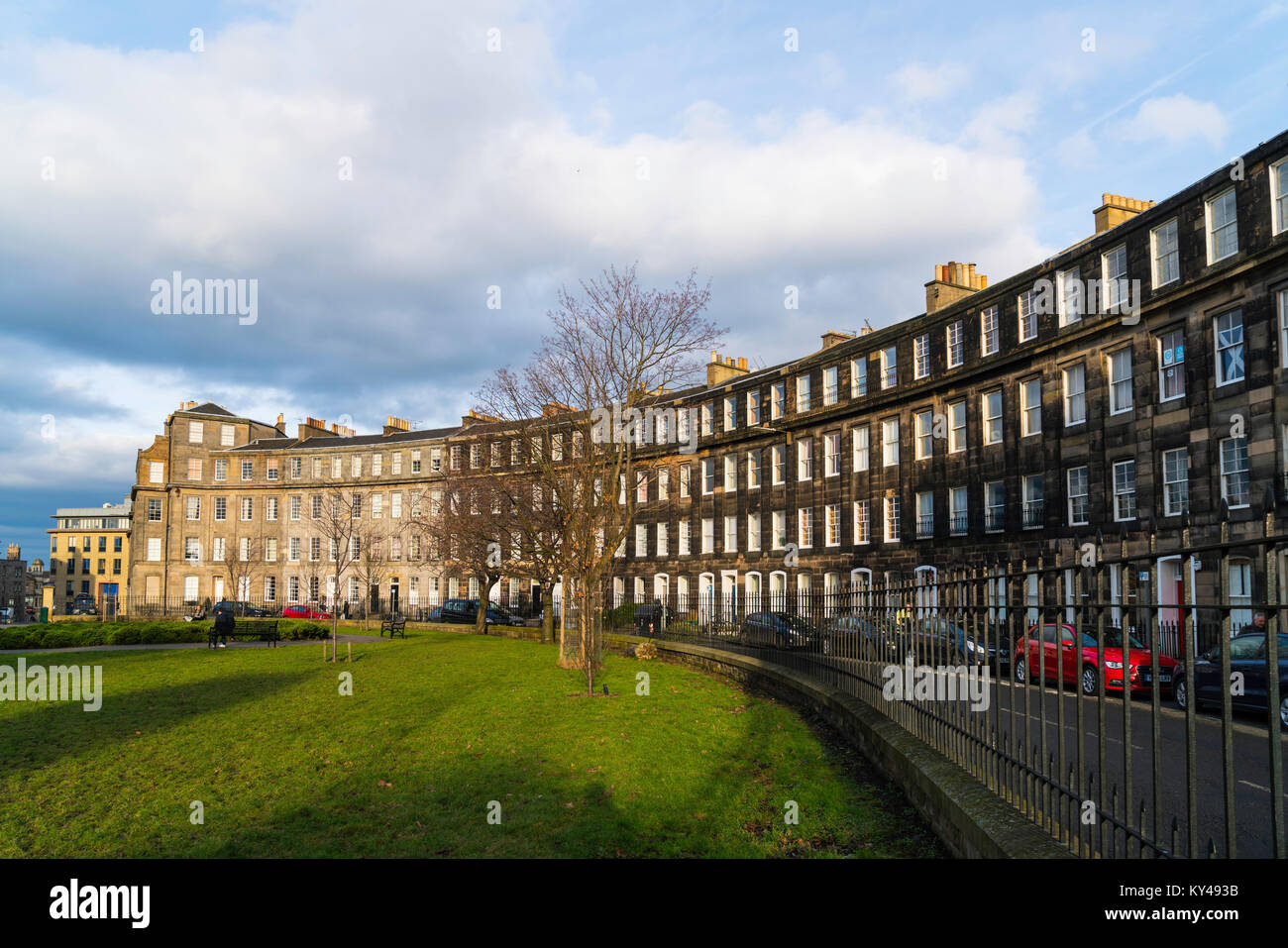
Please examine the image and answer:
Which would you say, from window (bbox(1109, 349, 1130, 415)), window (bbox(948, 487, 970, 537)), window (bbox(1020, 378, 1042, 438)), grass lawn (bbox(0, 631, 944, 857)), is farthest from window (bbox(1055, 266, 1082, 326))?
grass lawn (bbox(0, 631, 944, 857))

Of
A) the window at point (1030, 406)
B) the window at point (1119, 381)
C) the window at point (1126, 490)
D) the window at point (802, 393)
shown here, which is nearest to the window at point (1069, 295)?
the window at point (1119, 381)

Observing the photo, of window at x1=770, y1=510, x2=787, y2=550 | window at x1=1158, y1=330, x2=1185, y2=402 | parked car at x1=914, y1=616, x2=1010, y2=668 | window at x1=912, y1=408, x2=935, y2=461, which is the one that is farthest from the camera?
window at x1=770, y1=510, x2=787, y2=550

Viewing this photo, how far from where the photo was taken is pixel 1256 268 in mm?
Result: 27156

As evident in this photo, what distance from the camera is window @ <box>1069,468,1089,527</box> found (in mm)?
33812

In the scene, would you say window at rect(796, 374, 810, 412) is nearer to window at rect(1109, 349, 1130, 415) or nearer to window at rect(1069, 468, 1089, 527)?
window at rect(1069, 468, 1089, 527)

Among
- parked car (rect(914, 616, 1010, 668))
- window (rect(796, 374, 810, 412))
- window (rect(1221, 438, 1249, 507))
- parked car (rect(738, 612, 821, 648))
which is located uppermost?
window (rect(796, 374, 810, 412))

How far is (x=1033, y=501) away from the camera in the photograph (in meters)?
36.2

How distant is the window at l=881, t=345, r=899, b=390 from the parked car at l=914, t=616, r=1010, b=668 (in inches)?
1444

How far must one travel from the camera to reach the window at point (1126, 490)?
3166 cm

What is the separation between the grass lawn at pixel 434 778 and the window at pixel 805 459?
107 feet

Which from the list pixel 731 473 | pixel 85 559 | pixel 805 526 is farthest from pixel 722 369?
pixel 85 559

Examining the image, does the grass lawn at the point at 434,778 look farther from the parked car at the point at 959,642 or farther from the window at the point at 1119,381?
the window at the point at 1119,381

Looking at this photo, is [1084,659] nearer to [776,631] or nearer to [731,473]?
[776,631]

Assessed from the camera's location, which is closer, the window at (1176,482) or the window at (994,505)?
the window at (1176,482)
